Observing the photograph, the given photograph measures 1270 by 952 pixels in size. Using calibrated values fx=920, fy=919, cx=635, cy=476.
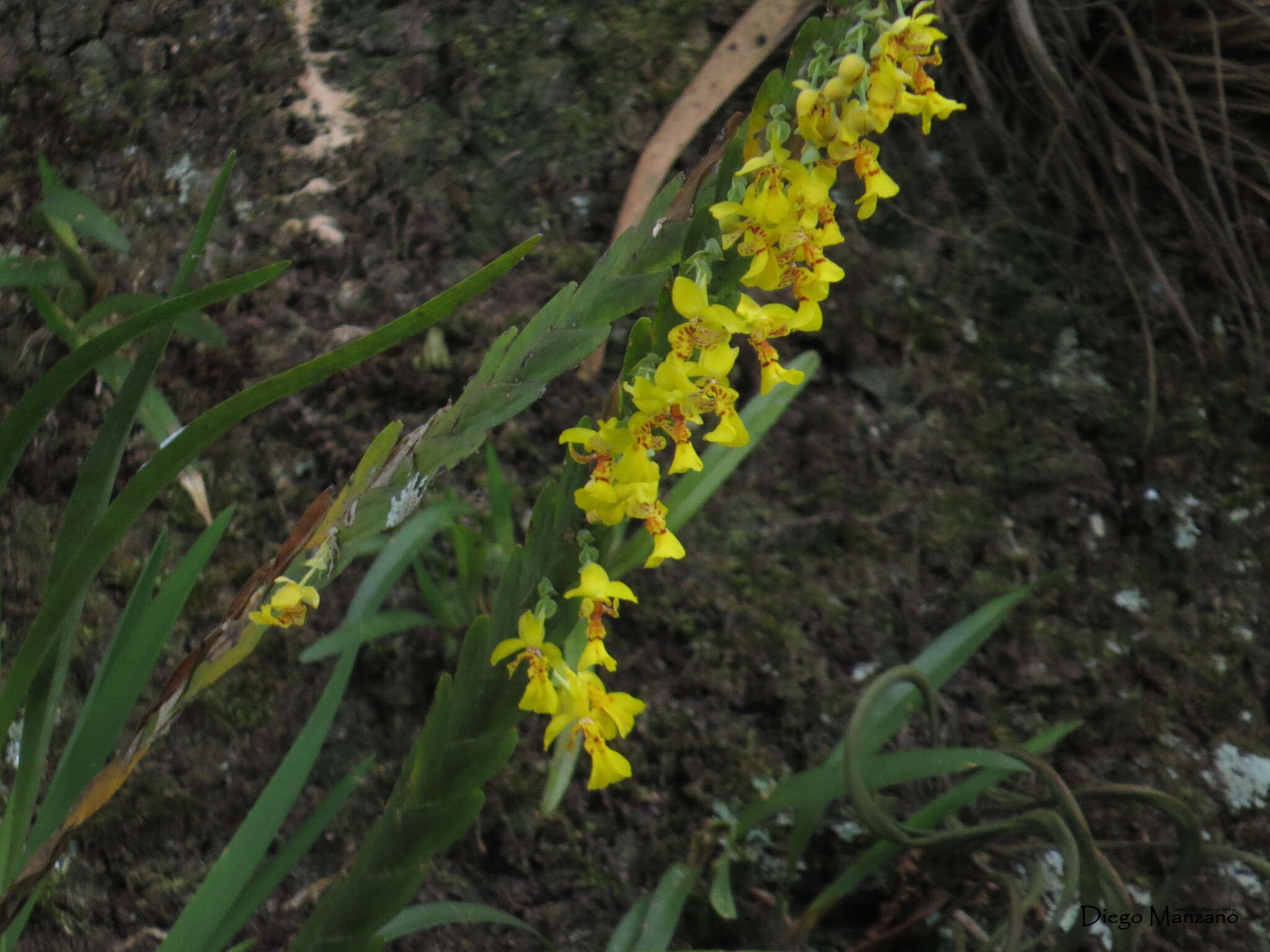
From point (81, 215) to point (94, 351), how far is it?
1.70 ft

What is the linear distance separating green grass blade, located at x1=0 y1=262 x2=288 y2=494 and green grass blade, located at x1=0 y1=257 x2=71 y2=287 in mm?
410

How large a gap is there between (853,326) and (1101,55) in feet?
1.70

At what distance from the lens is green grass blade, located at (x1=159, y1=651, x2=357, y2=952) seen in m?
0.66

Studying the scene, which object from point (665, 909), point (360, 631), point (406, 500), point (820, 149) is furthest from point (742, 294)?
point (665, 909)

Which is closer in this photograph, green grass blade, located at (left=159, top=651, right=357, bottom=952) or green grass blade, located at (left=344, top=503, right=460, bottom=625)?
green grass blade, located at (left=159, top=651, right=357, bottom=952)

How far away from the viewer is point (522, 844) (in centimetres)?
95

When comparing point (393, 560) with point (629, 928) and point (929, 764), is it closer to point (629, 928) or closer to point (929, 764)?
point (629, 928)

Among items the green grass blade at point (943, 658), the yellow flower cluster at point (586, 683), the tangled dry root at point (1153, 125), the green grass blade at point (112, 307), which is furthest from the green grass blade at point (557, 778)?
the tangled dry root at point (1153, 125)

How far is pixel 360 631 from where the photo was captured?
33.2 inches

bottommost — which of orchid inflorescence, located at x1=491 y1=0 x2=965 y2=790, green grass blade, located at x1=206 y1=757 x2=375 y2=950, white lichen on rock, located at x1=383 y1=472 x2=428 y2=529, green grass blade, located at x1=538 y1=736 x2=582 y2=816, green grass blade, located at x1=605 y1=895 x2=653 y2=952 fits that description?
green grass blade, located at x1=605 y1=895 x2=653 y2=952

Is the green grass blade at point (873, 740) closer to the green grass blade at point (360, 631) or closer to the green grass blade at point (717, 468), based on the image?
the green grass blade at point (717, 468)

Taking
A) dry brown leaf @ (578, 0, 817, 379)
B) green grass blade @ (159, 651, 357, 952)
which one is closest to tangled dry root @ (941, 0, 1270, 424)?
dry brown leaf @ (578, 0, 817, 379)

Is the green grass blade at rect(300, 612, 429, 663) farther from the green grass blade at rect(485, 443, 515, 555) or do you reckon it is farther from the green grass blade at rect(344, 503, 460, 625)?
the green grass blade at rect(485, 443, 515, 555)

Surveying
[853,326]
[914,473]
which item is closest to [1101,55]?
[853,326]
